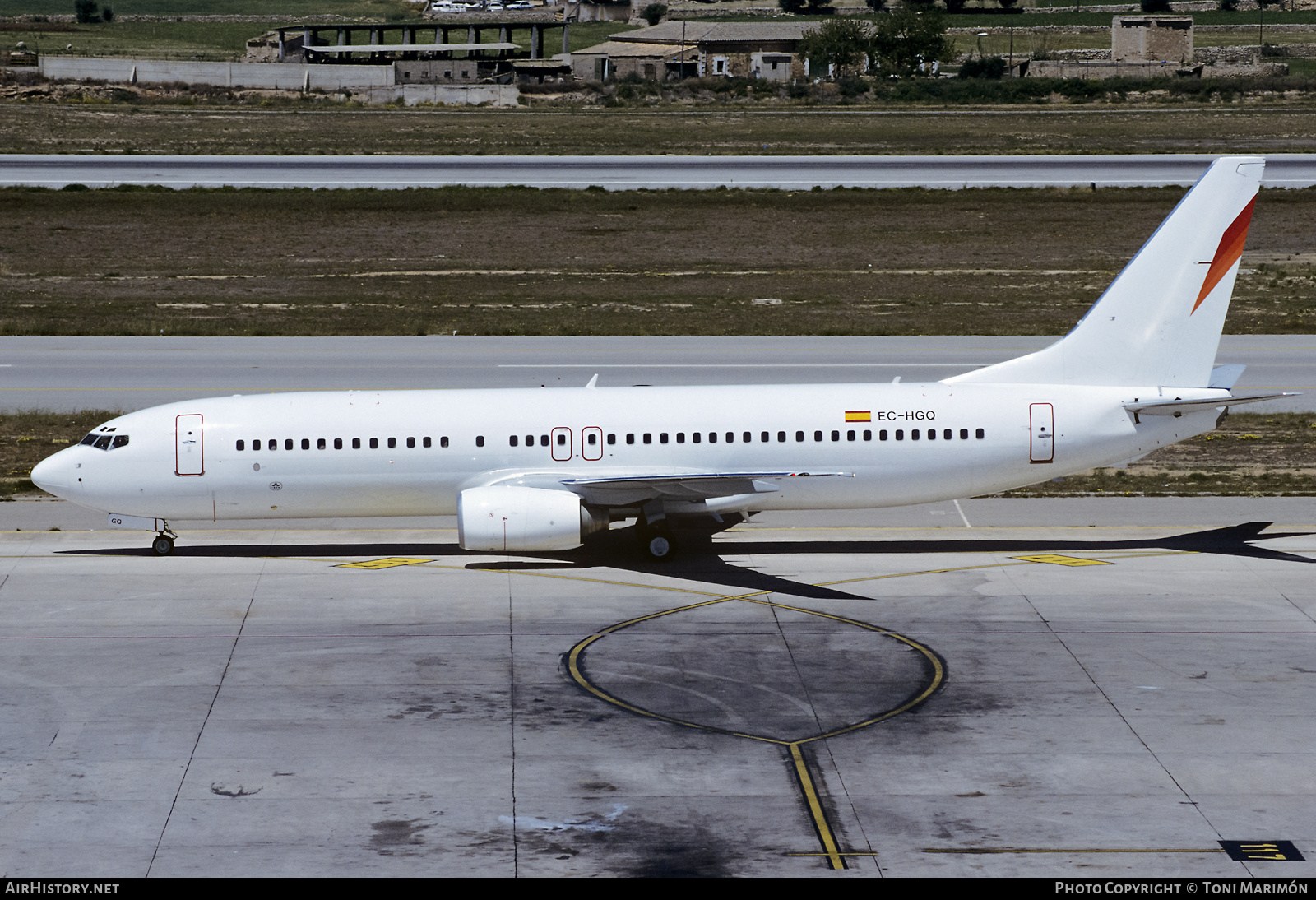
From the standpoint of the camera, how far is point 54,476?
31.8 meters

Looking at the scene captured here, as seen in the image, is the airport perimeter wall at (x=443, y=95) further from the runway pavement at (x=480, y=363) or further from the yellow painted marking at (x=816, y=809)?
the yellow painted marking at (x=816, y=809)

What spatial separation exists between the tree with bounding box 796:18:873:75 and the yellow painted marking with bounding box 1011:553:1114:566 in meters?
141

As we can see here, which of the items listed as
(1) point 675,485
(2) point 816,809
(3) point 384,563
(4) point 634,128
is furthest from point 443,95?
(2) point 816,809

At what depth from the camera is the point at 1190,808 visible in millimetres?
19547

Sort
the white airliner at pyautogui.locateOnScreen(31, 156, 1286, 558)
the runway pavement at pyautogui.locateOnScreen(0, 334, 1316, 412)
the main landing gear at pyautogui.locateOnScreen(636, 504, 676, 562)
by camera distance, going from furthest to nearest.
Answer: the runway pavement at pyautogui.locateOnScreen(0, 334, 1316, 412), the main landing gear at pyautogui.locateOnScreen(636, 504, 676, 562), the white airliner at pyautogui.locateOnScreen(31, 156, 1286, 558)

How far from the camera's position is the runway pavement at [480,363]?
47.7 metres

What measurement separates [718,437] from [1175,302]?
10.9 meters

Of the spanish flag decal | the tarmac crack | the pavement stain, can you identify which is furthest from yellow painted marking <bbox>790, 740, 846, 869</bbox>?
the spanish flag decal

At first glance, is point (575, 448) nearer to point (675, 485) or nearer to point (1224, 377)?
point (675, 485)

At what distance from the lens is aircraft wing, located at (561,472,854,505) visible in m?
30.6

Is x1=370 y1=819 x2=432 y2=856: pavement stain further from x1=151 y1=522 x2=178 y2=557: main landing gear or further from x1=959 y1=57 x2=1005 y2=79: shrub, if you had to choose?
x1=959 y1=57 x2=1005 y2=79: shrub

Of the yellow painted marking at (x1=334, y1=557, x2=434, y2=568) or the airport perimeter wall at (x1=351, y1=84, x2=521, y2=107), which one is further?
the airport perimeter wall at (x1=351, y1=84, x2=521, y2=107)

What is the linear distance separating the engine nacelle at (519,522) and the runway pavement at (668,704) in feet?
3.34

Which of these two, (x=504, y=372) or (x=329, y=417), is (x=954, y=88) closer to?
(x=504, y=372)
